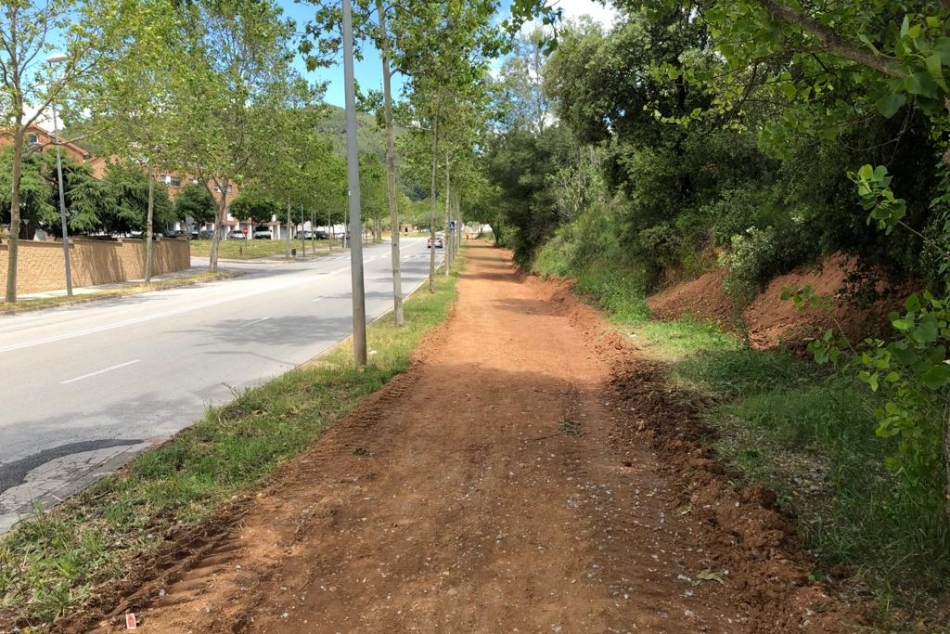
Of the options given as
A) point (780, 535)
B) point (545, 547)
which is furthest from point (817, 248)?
point (545, 547)

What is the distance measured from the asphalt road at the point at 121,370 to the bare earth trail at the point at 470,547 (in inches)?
81.6

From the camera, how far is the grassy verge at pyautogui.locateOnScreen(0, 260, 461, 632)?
343cm

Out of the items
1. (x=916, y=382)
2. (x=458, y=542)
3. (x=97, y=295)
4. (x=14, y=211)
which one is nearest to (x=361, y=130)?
(x=14, y=211)

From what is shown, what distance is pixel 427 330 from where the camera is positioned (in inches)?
496

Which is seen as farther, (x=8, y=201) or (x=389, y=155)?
(x=8, y=201)

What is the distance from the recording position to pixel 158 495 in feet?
15.0

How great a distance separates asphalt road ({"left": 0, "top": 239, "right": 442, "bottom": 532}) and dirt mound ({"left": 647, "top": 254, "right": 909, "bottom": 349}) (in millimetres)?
6702

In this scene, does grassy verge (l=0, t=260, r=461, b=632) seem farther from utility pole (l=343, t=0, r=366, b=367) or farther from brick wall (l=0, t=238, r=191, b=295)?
brick wall (l=0, t=238, r=191, b=295)

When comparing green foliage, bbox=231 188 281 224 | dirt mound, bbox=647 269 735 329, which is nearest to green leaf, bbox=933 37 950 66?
dirt mound, bbox=647 269 735 329

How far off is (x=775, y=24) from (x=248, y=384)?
7.69 meters

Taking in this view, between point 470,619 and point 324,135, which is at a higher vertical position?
point 324,135

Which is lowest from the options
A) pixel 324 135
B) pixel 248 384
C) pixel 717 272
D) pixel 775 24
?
pixel 248 384

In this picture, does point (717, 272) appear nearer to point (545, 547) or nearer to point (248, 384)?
point (248, 384)

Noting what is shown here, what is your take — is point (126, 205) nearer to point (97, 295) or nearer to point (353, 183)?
point (97, 295)
